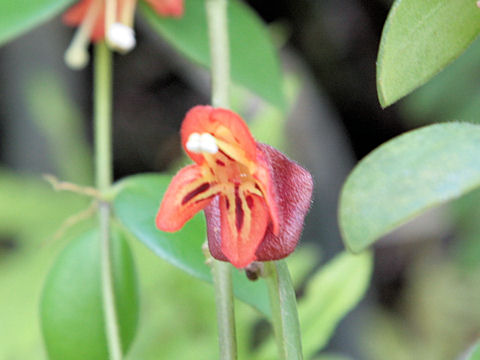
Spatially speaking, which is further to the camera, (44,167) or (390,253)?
(390,253)

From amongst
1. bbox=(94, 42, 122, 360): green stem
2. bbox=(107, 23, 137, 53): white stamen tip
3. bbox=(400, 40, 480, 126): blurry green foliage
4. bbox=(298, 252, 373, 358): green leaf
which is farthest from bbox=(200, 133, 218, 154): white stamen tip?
bbox=(400, 40, 480, 126): blurry green foliage

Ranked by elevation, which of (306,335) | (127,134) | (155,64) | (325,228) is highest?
(155,64)

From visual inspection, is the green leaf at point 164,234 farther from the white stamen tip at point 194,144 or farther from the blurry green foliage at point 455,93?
the blurry green foliage at point 455,93

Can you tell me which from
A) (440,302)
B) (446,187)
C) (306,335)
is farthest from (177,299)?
(446,187)

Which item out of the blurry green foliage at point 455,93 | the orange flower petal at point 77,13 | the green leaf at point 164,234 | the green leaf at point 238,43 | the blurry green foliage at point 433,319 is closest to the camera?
the green leaf at point 164,234

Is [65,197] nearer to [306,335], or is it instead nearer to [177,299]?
[177,299]

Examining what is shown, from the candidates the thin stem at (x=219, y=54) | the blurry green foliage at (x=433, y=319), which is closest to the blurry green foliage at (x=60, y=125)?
the blurry green foliage at (x=433, y=319)

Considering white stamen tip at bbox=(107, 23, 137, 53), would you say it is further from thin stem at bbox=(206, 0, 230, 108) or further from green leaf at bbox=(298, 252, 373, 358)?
green leaf at bbox=(298, 252, 373, 358)
